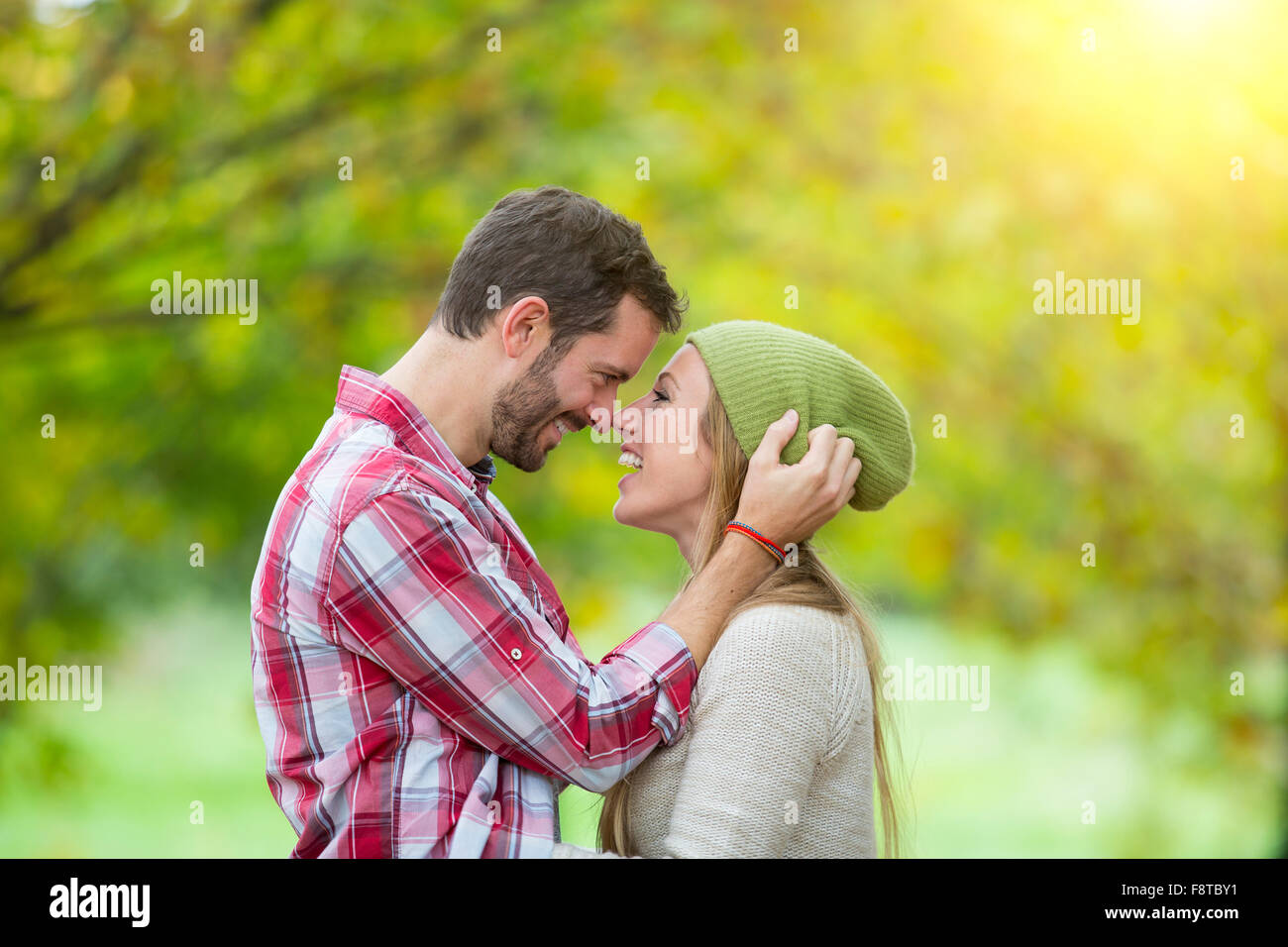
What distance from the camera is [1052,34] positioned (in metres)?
4.62

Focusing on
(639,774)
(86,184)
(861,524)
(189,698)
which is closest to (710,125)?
(861,524)

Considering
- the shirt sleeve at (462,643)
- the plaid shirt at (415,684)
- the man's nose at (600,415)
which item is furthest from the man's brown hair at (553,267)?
the shirt sleeve at (462,643)

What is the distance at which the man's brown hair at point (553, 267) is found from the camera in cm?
246

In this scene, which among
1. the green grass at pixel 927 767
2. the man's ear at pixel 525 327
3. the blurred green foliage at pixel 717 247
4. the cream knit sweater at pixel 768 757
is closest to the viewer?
the cream knit sweater at pixel 768 757

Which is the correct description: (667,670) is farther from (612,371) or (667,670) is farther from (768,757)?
(612,371)

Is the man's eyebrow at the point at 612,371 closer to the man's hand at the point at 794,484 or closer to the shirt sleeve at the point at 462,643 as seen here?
the man's hand at the point at 794,484

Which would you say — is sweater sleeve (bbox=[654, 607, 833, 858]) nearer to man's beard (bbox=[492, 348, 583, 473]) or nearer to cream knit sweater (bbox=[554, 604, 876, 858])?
cream knit sweater (bbox=[554, 604, 876, 858])

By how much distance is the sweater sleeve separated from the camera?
6.94ft

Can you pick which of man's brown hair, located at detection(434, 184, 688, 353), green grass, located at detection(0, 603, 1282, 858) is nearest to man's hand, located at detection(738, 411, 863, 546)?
man's brown hair, located at detection(434, 184, 688, 353)

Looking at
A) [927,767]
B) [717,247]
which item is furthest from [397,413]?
[927,767]

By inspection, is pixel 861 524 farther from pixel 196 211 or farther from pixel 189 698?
pixel 189 698

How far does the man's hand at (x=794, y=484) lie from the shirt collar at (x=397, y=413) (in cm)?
56

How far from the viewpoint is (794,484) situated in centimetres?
234
